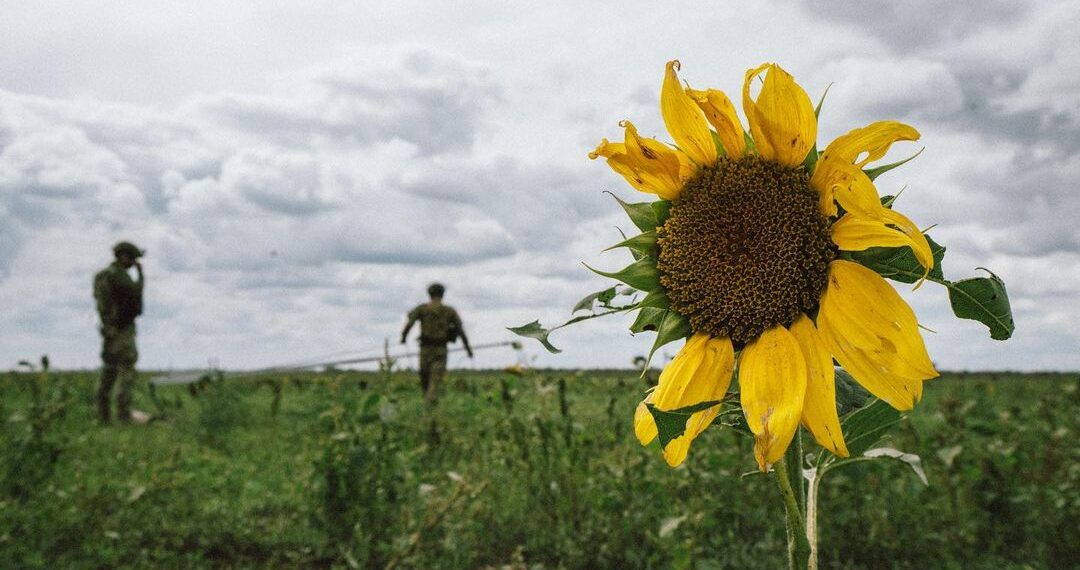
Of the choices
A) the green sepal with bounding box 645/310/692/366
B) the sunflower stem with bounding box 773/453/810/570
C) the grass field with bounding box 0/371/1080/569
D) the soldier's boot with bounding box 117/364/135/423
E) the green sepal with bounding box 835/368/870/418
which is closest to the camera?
the sunflower stem with bounding box 773/453/810/570

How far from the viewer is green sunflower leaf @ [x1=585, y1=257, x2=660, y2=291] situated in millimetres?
1305

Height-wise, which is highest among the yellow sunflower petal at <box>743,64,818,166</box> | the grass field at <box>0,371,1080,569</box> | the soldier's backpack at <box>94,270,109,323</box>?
the soldier's backpack at <box>94,270,109,323</box>

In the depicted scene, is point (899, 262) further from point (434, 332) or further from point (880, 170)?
point (434, 332)

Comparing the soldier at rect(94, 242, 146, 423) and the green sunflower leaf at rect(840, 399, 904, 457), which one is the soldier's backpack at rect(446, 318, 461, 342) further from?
the green sunflower leaf at rect(840, 399, 904, 457)

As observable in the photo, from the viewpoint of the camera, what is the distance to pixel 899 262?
1.14m

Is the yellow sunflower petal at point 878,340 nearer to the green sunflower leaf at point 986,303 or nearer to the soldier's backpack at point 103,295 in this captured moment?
the green sunflower leaf at point 986,303

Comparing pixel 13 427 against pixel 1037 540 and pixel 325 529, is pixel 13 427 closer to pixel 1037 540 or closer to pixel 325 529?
pixel 325 529

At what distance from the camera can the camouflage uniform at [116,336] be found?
1097cm

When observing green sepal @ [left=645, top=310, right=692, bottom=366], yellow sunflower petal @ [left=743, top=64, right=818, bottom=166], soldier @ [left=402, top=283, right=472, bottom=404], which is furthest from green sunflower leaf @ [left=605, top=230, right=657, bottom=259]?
soldier @ [left=402, top=283, right=472, bottom=404]

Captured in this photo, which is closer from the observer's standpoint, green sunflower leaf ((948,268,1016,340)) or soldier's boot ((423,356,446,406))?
green sunflower leaf ((948,268,1016,340))

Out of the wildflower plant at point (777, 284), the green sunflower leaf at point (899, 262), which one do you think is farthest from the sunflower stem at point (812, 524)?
the green sunflower leaf at point (899, 262)

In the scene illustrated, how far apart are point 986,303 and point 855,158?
0.86 ft

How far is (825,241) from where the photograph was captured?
3.98 ft

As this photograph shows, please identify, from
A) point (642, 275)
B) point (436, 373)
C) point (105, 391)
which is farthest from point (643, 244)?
point (105, 391)
